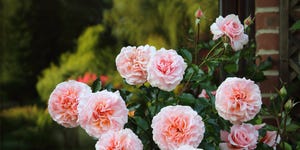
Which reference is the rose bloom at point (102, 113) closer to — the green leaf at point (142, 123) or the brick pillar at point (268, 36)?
the green leaf at point (142, 123)

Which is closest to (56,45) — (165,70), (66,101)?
(66,101)

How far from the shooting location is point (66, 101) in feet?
4.28

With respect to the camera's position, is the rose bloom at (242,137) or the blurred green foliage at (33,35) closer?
the rose bloom at (242,137)

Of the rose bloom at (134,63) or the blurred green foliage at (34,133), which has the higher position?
the rose bloom at (134,63)

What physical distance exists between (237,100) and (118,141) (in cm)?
29

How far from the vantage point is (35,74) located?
2824 mm

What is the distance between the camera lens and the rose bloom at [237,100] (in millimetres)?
1205

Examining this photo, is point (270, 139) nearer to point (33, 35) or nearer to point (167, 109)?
point (167, 109)

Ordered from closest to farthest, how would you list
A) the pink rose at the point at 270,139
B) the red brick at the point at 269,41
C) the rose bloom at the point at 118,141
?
the rose bloom at the point at 118,141 → the pink rose at the point at 270,139 → the red brick at the point at 269,41

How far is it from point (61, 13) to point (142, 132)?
1651mm

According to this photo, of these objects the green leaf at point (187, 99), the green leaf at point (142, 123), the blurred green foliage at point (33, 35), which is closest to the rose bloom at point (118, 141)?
the green leaf at point (142, 123)

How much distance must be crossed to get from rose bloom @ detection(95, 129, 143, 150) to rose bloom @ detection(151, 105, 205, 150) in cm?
5

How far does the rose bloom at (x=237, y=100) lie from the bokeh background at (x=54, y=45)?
1.58 metres

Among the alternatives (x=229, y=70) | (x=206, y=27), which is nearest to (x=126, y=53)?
(x=229, y=70)
